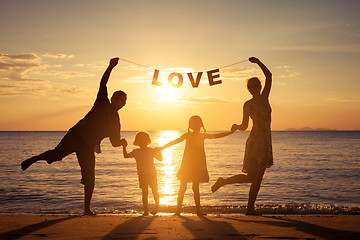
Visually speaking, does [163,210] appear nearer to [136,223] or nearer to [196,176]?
[196,176]

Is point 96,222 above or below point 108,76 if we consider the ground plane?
below

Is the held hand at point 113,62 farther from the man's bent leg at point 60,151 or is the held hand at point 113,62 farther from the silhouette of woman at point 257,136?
the silhouette of woman at point 257,136

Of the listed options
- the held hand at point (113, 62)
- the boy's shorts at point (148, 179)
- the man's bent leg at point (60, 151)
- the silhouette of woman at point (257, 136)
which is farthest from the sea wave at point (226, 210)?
the held hand at point (113, 62)

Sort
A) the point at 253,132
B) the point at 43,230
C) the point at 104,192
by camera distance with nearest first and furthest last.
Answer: the point at 43,230, the point at 253,132, the point at 104,192

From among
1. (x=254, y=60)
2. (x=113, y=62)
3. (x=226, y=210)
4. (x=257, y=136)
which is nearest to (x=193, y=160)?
(x=257, y=136)

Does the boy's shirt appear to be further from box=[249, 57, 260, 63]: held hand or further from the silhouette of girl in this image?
box=[249, 57, 260, 63]: held hand

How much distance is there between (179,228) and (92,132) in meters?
2.34

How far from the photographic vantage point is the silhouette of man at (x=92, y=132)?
21.0 ft

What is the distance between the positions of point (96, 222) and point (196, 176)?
84.9 inches

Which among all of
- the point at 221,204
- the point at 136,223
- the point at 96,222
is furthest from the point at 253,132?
the point at 221,204

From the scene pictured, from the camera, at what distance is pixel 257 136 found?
6969 mm

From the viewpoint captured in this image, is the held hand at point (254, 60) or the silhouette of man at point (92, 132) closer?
the silhouette of man at point (92, 132)

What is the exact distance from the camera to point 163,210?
424 inches

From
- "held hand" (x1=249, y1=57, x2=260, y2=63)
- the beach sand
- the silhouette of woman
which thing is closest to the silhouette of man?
the beach sand
